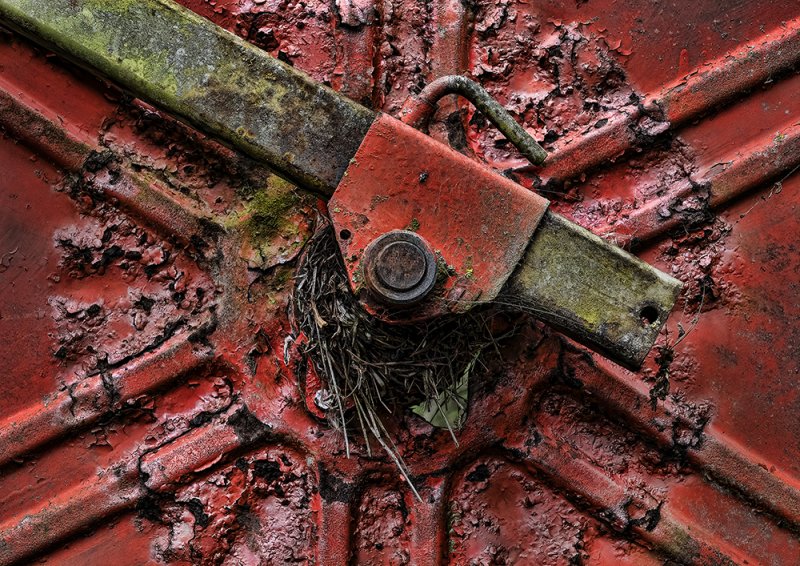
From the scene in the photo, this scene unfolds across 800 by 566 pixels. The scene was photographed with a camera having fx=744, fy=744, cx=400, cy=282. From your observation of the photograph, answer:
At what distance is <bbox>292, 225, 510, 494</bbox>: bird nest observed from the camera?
1323 mm

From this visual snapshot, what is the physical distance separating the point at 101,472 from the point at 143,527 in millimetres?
136

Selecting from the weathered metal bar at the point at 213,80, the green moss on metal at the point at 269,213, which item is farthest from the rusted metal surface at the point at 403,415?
the weathered metal bar at the point at 213,80

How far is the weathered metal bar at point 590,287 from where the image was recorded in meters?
1.18

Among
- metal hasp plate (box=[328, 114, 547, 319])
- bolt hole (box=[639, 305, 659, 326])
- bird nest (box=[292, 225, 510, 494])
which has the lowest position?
bird nest (box=[292, 225, 510, 494])

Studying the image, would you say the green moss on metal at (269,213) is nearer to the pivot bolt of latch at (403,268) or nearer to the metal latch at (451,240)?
the metal latch at (451,240)

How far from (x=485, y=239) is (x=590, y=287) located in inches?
7.3

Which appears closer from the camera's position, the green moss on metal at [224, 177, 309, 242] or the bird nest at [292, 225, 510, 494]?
the bird nest at [292, 225, 510, 494]

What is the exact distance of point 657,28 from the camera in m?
1.52

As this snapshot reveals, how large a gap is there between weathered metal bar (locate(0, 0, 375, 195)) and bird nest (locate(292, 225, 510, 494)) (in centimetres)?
19

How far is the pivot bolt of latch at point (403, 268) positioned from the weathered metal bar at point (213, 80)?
0.16 meters

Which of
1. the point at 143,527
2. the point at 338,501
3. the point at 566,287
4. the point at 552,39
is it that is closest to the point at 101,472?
the point at 143,527

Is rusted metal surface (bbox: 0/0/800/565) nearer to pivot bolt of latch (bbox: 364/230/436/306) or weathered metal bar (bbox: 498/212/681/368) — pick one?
weathered metal bar (bbox: 498/212/681/368)

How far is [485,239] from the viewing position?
1.17 meters

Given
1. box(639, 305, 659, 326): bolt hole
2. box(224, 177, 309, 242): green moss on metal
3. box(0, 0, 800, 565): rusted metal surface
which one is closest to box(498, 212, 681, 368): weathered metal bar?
box(639, 305, 659, 326): bolt hole
